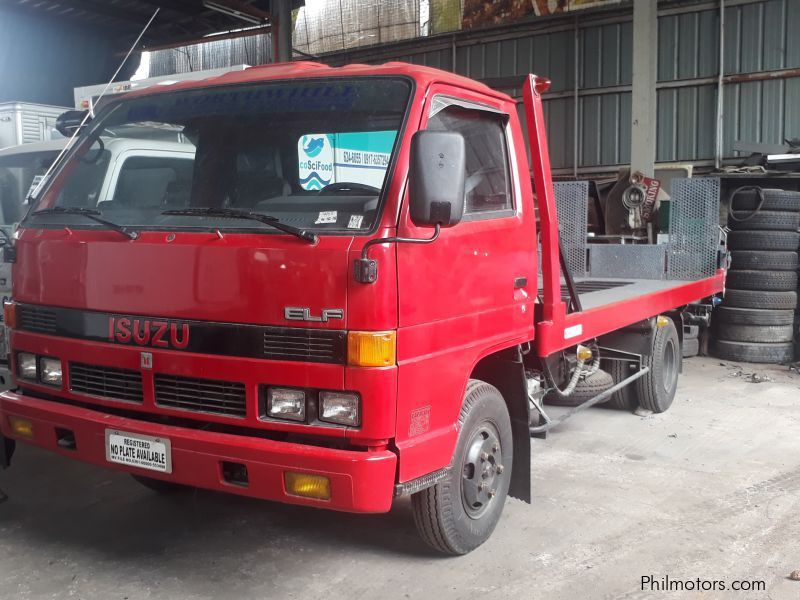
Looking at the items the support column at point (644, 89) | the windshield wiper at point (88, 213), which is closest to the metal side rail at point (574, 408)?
the windshield wiper at point (88, 213)

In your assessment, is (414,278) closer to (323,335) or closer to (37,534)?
(323,335)

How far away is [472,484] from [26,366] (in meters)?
2.13

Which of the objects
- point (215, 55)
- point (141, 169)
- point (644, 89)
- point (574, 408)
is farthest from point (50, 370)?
point (215, 55)

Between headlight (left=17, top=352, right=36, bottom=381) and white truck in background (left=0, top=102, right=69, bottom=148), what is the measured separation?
494cm

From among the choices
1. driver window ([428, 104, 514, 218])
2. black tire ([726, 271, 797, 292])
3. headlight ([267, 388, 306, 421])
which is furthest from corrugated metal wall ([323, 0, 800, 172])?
headlight ([267, 388, 306, 421])

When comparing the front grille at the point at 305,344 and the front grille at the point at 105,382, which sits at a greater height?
the front grille at the point at 305,344

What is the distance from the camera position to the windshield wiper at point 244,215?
9.75ft

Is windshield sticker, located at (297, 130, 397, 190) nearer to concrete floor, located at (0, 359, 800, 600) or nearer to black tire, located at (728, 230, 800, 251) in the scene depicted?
concrete floor, located at (0, 359, 800, 600)

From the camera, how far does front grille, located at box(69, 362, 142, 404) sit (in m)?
3.33

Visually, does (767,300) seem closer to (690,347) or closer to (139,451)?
(690,347)

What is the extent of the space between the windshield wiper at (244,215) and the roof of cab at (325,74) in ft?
2.32

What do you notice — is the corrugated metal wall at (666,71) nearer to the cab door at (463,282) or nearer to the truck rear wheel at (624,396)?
the truck rear wheel at (624,396)

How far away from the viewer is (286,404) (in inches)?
120

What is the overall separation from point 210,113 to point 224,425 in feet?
4.68
